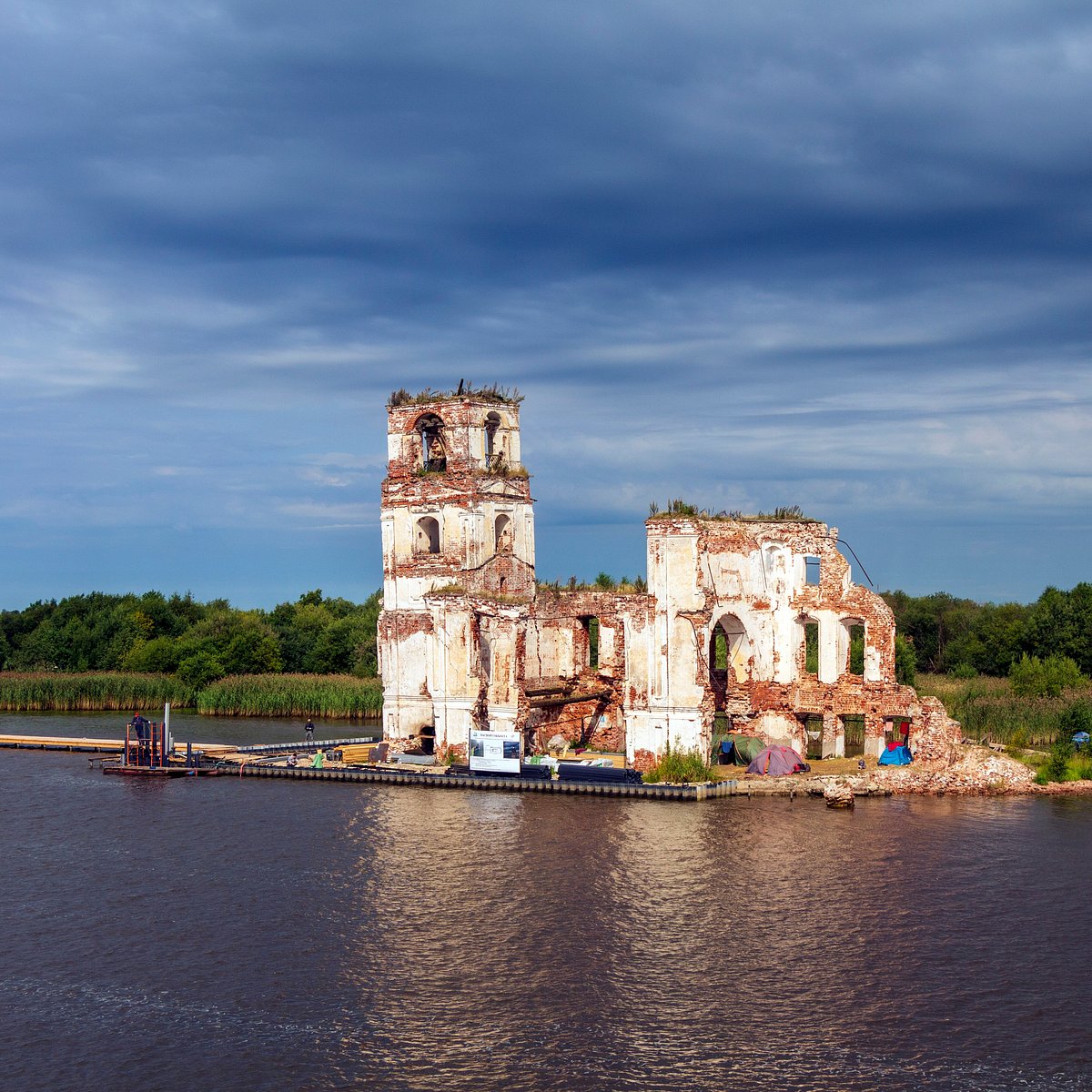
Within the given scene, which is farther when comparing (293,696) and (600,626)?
(293,696)

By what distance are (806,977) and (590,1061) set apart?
18.3ft

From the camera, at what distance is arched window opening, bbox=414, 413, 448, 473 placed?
51.4 metres

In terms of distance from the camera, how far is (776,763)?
4441 centimetres

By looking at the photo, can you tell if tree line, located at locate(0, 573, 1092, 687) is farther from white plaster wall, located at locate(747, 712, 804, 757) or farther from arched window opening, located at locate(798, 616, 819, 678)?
white plaster wall, located at locate(747, 712, 804, 757)

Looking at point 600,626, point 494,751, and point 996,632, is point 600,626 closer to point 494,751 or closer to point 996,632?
point 494,751

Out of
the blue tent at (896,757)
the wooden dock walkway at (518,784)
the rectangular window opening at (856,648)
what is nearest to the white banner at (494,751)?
the wooden dock walkway at (518,784)

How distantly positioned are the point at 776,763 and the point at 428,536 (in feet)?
54.1

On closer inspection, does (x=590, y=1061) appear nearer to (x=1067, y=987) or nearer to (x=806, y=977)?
(x=806, y=977)

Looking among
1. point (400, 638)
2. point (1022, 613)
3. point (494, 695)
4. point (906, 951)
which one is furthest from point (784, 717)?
point (1022, 613)

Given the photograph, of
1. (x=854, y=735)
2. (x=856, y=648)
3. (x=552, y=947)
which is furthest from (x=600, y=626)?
(x=552, y=947)

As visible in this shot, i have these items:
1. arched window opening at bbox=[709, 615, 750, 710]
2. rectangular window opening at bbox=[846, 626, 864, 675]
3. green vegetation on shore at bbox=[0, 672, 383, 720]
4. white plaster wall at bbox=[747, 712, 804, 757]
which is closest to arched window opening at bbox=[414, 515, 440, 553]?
arched window opening at bbox=[709, 615, 750, 710]

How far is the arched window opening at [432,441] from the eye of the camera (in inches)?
2023

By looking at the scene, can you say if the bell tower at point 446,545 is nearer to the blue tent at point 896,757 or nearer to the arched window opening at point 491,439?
the arched window opening at point 491,439

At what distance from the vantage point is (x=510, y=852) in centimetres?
3503
